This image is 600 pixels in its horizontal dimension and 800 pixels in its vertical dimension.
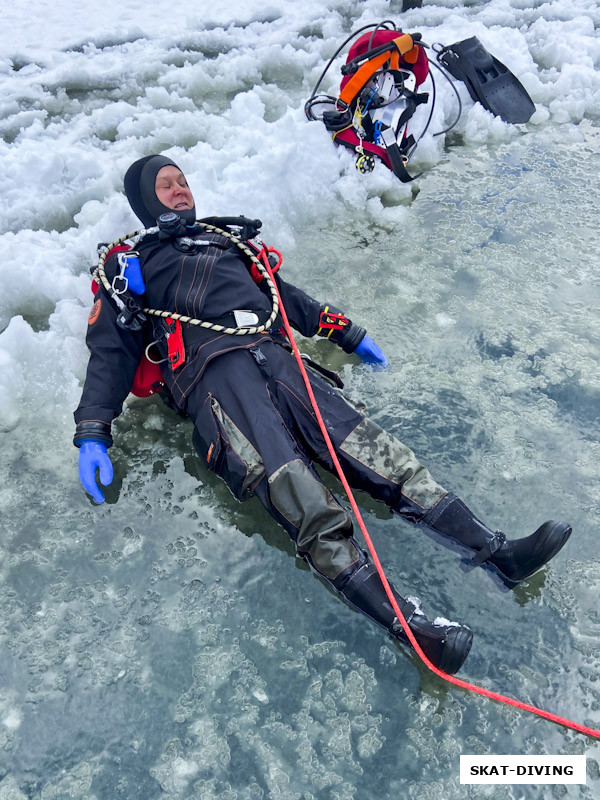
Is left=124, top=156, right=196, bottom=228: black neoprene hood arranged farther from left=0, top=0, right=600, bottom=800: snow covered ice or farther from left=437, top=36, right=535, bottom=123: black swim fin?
left=437, top=36, right=535, bottom=123: black swim fin

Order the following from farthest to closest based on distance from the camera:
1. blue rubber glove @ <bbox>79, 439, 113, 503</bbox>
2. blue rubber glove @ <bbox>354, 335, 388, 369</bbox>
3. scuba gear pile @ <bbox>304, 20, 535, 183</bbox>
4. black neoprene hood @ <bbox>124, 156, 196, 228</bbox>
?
scuba gear pile @ <bbox>304, 20, 535, 183</bbox>, blue rubber glove @ <bbox>354, 335, 388, 369</bbox>, black neoprene hood @ <bbox>124, 156, 196, 228</bbox>, blue rubber glove @ <bbox>79, 439, 113, 503</bbox>

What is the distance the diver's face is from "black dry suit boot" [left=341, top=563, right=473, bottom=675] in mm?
1892

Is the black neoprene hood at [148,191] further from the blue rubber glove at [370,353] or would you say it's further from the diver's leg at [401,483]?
the diver's leg at [401,483]

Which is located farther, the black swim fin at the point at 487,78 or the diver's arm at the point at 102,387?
the black swim fin at the point at 487,78

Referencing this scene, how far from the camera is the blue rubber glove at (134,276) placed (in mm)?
2768

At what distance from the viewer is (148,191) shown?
3023 millimetres

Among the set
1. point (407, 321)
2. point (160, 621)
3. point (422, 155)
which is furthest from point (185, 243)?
point (422, 155)

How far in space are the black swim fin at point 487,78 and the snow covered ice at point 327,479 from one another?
215mm

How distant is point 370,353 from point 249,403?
91 cm

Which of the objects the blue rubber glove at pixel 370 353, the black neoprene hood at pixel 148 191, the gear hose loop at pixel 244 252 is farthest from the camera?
the blue rubber glove at pixel 370 353

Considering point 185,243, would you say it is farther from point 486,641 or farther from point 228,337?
point 486,641

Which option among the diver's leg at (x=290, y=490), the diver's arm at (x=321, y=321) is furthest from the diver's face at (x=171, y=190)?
the diver's leg at (x=290, y=490)

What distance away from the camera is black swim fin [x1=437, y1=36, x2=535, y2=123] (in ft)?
17.7

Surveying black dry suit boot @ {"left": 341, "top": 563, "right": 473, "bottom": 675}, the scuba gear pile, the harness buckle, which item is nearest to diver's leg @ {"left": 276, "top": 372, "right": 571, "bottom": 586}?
black dry suit boot @ {"left": 341, "top": 563, "right": 473, "bottom": 675}
